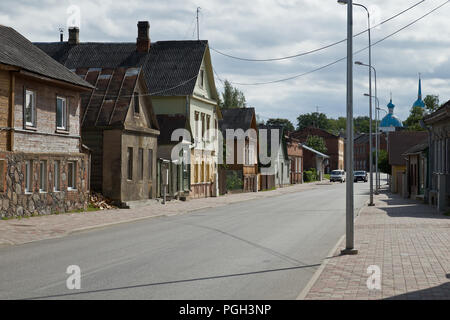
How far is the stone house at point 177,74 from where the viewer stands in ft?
134

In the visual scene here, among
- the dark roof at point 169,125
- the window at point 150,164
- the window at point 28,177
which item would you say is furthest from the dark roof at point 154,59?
the window at point 28,177

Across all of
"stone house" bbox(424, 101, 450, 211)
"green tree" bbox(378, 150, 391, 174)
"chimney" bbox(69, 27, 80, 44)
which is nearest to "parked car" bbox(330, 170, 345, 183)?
"green tree" bbox(378, 150, 391, 174)

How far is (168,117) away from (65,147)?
14.4 m

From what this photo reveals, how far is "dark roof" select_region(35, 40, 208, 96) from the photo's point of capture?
41219 millimetres

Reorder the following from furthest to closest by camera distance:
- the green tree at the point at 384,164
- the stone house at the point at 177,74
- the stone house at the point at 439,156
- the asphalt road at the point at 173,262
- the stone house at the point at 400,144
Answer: the green tree at the point at 384,164, the stone house at the point at 400,144, the stone house at the point at 177,74, the stone house at the point at 439,156, the asphalt road at the point at 173,262

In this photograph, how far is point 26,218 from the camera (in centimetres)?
2209

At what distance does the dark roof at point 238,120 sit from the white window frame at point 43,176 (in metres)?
36.8

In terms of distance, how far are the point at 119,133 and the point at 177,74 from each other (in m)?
12.7

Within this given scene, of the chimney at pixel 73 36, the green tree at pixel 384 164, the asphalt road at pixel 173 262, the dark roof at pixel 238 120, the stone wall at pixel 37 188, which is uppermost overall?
the chimney at pixel 73 36

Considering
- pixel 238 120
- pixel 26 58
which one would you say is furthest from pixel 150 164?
pixel 238 120

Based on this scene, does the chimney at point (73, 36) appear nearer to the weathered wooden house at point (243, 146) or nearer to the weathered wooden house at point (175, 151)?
the weathered wooden house at point (175, 151)

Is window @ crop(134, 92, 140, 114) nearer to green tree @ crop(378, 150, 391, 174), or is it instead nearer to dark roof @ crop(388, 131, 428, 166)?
dark roof @ crop(388, 131, 428, 166)
